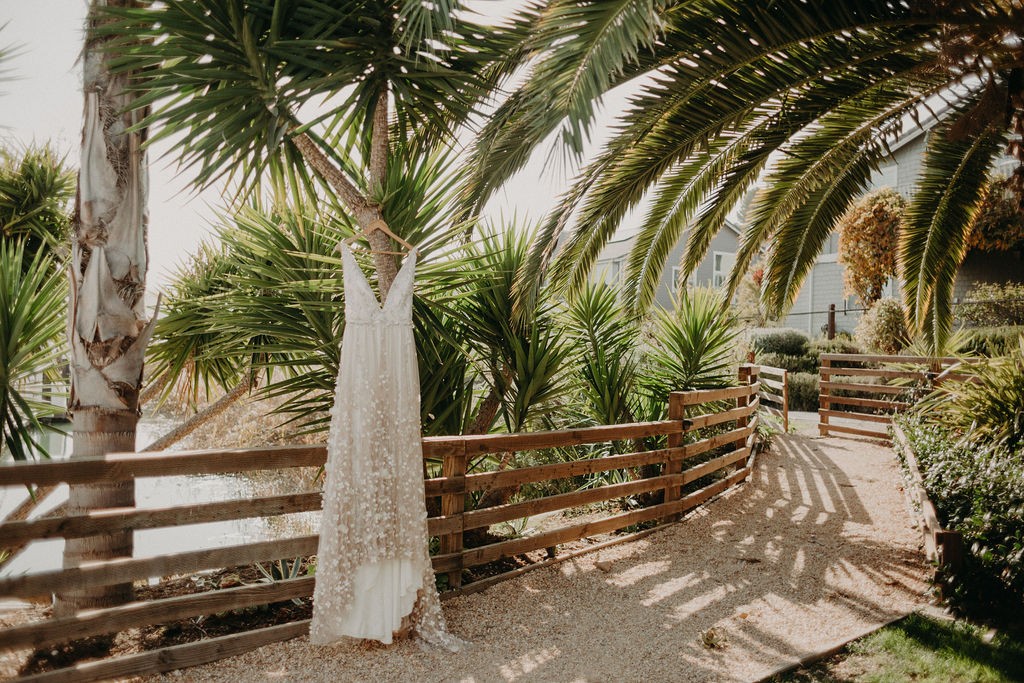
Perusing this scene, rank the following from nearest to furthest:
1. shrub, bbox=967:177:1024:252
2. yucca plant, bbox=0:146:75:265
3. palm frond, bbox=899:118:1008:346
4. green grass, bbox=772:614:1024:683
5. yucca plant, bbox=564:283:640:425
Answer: green grass, bbox=772:614:1024:683
palm frond, bbox=899:118:1008:346
yucca plant, bbox=0:146:75:265
yucca plant, bbox=564:283:640:425
shrub, bbox=967:177:1024:252

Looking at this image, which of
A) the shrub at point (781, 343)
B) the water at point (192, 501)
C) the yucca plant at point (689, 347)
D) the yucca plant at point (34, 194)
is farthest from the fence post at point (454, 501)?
the shrub at point (781, 343)

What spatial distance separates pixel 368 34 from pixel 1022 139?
4380 mm

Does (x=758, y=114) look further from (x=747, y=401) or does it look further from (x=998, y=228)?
(x=998, y=228)

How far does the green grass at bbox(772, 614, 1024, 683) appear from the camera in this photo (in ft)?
10.4

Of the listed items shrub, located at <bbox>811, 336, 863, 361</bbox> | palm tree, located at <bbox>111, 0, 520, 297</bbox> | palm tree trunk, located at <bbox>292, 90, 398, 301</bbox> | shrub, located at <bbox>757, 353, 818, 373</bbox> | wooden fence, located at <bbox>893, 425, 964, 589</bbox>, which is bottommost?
wooden fence, located at <bbox>893, 425, 964, 589</bbox>

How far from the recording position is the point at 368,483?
11.0 ft

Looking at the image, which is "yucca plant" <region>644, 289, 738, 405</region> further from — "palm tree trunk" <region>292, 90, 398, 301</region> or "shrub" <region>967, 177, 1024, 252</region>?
"shrub" <region>967, 177, 1024, 252</region>

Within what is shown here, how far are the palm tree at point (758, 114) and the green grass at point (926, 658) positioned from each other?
2851mm

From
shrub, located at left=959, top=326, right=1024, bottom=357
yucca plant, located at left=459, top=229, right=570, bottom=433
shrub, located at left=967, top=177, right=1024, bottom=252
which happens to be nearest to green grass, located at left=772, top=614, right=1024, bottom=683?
yucca plant, located at left=459, top=229, right=570, bottom=433

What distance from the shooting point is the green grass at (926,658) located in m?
3.17

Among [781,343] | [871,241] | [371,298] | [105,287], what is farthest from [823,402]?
[105,287]

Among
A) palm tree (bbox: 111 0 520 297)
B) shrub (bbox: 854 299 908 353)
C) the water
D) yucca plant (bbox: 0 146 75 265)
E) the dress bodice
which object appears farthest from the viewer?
→ shrub (bbox: 854 299 908 353)

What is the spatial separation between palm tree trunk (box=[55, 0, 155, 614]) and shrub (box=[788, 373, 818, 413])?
537 inches

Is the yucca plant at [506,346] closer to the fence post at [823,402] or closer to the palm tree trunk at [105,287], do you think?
the palm tree trunk at [105,287]
